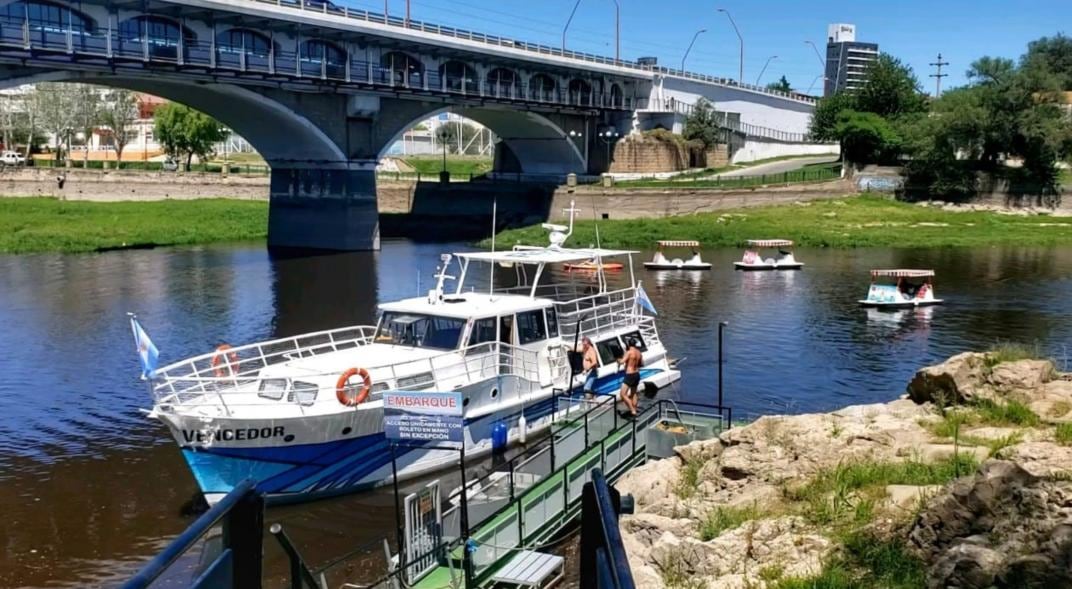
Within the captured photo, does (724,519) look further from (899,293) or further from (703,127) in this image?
(703,127)

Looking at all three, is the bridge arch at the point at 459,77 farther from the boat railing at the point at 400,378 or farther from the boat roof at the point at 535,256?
the boat railing at the point at 400,378

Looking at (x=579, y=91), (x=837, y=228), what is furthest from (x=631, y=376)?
(x=579, y=91)

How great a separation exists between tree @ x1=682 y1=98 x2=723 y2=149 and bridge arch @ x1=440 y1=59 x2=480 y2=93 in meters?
31.8

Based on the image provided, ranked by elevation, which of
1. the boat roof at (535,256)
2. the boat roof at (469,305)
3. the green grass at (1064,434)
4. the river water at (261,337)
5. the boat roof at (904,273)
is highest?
the boat roof at (535,256)

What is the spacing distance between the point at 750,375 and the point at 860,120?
66848 mm

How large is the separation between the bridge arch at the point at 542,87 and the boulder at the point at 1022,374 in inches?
2796

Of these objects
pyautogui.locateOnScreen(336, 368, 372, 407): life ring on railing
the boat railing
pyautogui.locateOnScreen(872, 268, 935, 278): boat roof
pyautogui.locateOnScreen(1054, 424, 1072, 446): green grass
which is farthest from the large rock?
pyautogui.locateOnScreen(872, 268, 935, 278): boat roof

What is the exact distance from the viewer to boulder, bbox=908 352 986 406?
1530 cm

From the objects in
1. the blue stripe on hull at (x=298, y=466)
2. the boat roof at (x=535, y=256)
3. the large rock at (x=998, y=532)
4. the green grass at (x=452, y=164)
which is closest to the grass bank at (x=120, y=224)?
the green grass at (x=452, y=164)

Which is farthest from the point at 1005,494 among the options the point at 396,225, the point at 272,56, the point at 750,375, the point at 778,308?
the point at 396,225

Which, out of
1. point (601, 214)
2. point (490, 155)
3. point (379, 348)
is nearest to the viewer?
point (379, 348)

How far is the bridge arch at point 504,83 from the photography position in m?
78.4

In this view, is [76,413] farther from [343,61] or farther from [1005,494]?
[343,61]

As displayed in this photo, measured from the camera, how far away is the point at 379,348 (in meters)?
21.9
